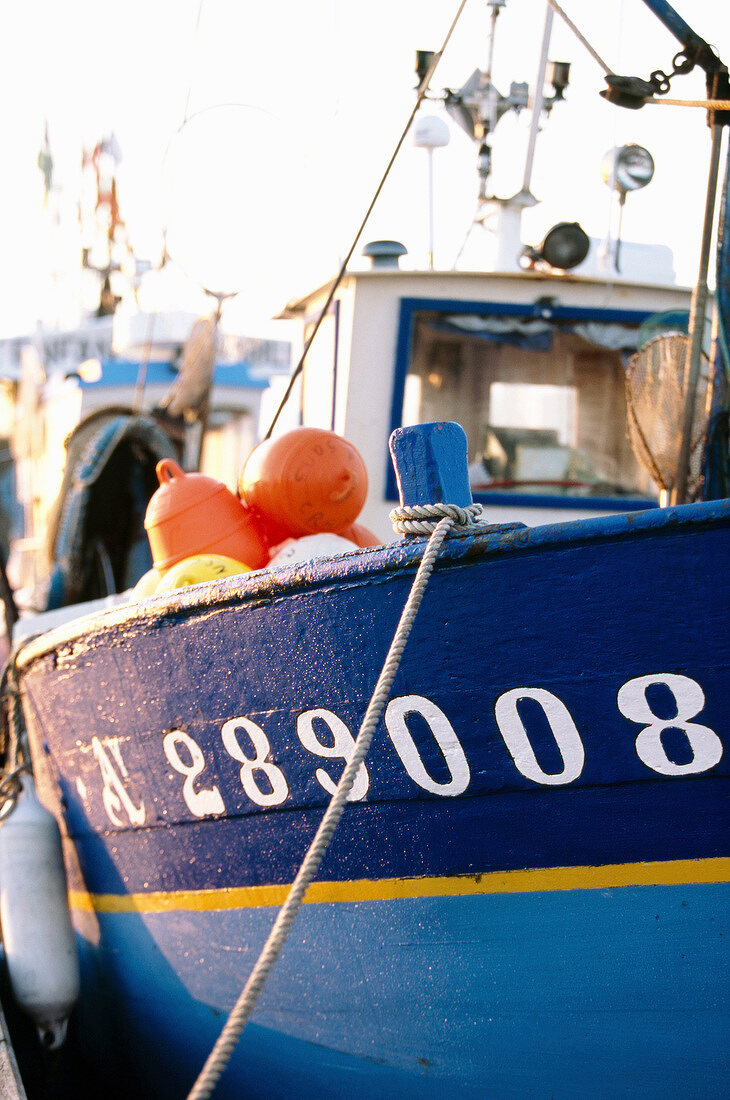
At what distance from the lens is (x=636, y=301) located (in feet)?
15.8

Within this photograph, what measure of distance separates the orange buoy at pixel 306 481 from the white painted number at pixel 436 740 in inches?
35.9

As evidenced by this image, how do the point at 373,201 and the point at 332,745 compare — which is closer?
the point at 332,745

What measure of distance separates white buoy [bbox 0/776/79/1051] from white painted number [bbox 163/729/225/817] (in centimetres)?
90

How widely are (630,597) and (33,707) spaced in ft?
7.86

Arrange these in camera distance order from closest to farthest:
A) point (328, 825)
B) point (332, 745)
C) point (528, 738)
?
point (328, 825) < point (528, 738) < point (332, 745)

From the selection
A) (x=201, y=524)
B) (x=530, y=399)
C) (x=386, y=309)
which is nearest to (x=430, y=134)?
(x=386, y=309)

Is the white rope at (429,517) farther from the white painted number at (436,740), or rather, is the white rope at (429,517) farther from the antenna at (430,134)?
the antenna at (430,134)

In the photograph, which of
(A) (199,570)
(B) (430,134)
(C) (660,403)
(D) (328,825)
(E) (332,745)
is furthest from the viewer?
(B) (430,134)

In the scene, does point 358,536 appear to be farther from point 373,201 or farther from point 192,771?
point 373,201

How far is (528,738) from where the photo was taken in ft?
Answer: 7.37

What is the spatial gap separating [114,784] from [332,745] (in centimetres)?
103

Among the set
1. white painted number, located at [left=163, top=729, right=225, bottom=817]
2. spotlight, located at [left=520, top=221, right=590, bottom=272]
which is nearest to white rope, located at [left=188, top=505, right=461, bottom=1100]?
white painted number, located at [left=163, top=729, right=225, bottom=817]

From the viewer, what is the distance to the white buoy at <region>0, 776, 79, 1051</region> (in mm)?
3344

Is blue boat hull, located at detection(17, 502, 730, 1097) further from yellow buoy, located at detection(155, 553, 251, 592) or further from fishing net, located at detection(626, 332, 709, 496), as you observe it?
fishing net, located at detection(626, 332, 709, 496)
